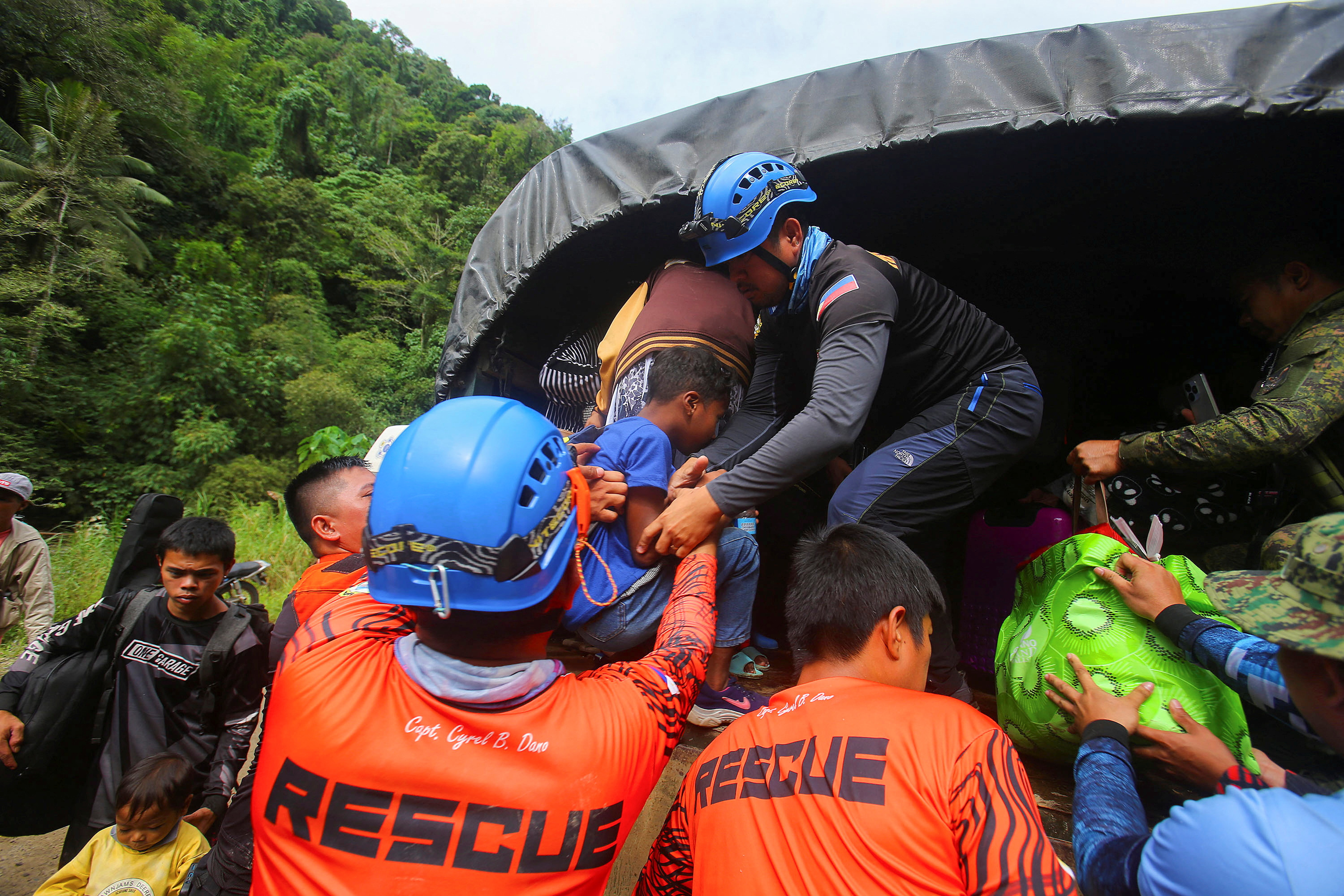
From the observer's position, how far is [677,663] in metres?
1.54

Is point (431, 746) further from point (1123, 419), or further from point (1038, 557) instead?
point (1123, 419)

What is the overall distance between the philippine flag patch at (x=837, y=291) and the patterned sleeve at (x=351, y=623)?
1.81 meters

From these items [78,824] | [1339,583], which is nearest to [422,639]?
[1339,583]

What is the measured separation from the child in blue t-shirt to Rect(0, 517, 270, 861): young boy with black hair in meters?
1.64

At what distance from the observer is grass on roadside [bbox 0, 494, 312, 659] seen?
7.87 m

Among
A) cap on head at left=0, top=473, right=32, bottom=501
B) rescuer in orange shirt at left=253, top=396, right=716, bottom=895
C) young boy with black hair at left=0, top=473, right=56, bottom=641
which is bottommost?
young boy with black hair at left=0, top=473, right=56, bottom=641

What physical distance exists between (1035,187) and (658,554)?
8.85 ft

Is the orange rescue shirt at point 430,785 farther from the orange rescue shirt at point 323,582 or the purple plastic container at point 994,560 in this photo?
the purple plastic container at point 994,560

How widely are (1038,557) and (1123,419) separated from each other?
7.93 ft

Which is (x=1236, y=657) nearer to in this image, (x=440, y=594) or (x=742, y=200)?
(x=440, y=594)

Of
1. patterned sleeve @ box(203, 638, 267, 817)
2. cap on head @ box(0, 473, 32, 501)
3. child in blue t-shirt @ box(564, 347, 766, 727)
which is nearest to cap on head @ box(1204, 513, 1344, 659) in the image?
child in blue t-shirt @ box(564, 347, 766, 727)

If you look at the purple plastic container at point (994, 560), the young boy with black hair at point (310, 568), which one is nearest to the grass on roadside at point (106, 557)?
the young boy with black hair at point (310, 568)

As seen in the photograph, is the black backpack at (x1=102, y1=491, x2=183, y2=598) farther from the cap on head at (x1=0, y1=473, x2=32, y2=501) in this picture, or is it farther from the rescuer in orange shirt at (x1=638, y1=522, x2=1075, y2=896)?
the rescuer in orange shirt at (x1=638, y1=522, x2=1075, y2=896)

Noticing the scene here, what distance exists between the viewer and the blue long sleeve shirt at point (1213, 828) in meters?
0.91
